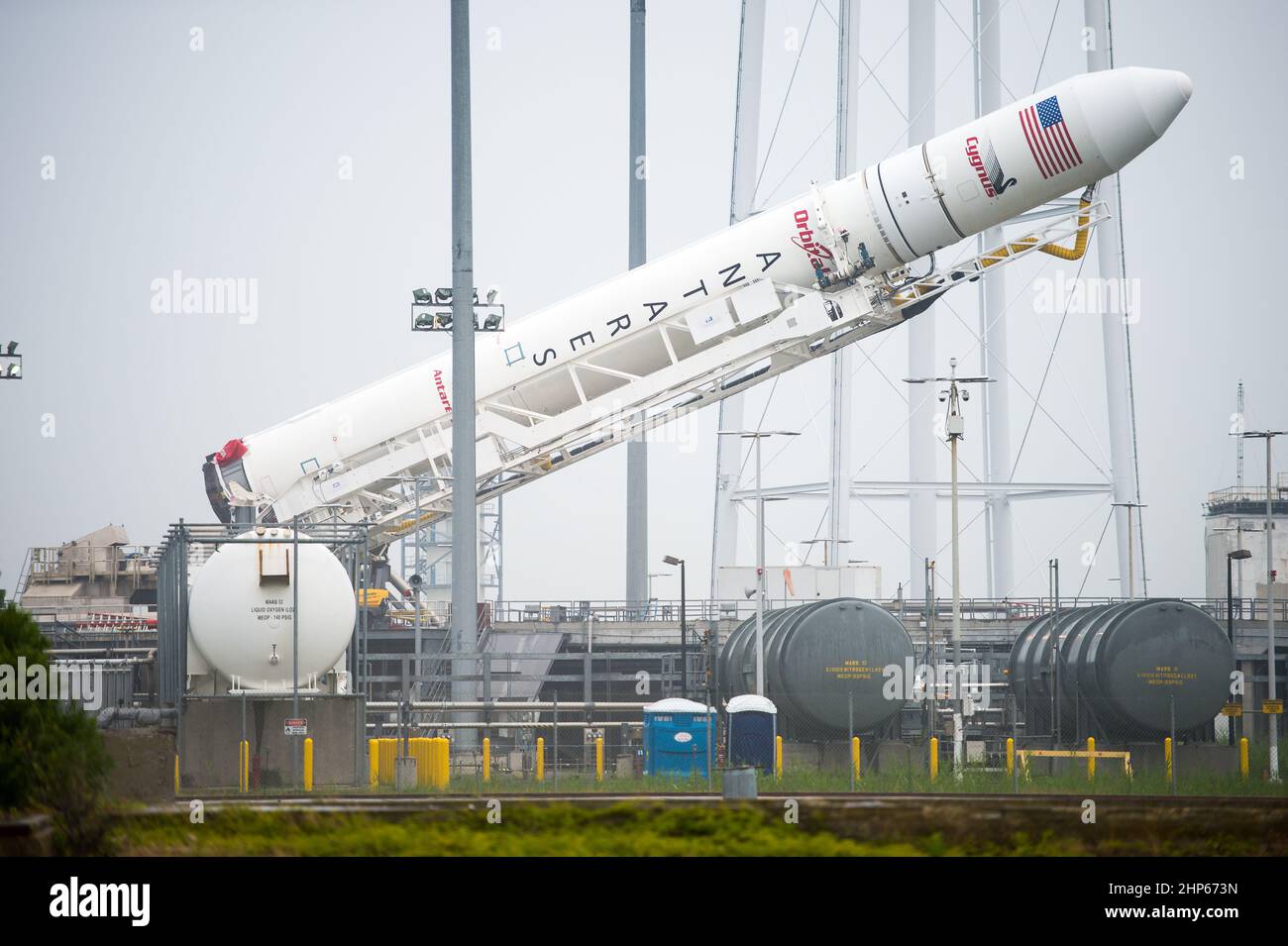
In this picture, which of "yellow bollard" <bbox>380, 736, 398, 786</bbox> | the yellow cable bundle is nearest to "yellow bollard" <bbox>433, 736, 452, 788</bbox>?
"yellow bollard" <bbox>380, 736, 398, 786</bbox>

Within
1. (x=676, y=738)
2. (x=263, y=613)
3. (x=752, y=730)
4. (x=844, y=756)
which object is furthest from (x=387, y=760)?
(x=844, y=756)

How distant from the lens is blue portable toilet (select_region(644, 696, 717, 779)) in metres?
26.6

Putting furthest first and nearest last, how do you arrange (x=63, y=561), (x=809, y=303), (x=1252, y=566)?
(x=1252, y=566)
(x=63, y=561)
(x=809, y=303)

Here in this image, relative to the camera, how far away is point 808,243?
2988 cm

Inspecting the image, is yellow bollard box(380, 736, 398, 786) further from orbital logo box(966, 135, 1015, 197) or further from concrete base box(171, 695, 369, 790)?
orbital logo box(966, 135, 1015, 197)

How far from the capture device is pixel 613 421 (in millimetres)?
32312

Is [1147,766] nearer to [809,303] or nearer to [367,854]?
[809,303]

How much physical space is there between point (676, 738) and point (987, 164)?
424 inches

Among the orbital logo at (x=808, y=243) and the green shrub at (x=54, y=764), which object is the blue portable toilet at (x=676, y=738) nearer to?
the orbital logo at (x=808, y=243)

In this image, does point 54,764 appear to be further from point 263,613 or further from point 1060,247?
point 1060,247

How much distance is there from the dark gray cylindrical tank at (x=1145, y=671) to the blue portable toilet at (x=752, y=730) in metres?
5.71
